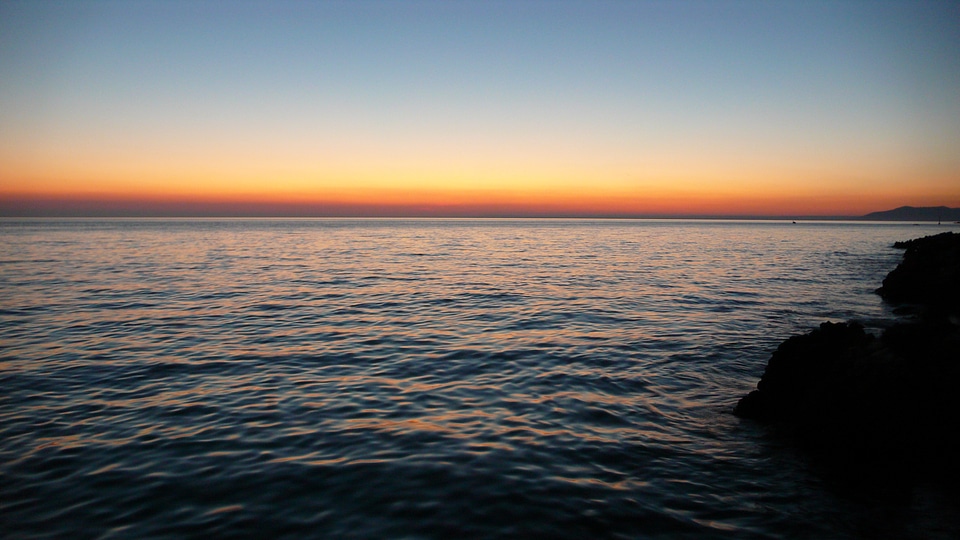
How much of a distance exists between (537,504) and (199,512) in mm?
4118

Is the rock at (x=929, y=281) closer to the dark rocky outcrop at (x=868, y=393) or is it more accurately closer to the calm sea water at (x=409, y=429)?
the calm sea water at (x=409, y=429)

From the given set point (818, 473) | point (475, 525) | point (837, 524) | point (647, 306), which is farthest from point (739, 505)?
point (647, 306)

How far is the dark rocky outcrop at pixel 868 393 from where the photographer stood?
7.70m

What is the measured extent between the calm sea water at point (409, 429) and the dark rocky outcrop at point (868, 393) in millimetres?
680

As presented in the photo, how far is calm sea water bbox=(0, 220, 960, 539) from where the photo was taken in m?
6.33

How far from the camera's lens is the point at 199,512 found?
6344mm

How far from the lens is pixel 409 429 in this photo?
909 centimetres

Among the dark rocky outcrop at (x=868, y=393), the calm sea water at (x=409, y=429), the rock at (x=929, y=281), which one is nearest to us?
the calm sea water at (x=409, y=429)

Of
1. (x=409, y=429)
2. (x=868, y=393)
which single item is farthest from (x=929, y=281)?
(x=409, y=429)

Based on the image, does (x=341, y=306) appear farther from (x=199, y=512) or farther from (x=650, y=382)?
(x=199, y=512)

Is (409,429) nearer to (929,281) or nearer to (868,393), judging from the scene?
(868,393)

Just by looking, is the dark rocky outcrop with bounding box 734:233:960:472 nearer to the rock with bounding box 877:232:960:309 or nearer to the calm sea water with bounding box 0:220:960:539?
the calm sea water with bounding box 0:220:960:539

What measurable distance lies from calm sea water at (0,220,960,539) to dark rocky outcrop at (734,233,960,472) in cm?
68

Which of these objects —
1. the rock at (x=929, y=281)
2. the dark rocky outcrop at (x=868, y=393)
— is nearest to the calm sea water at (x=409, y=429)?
the dark rocky outcrop at (x=868, y=393)
